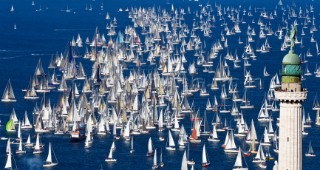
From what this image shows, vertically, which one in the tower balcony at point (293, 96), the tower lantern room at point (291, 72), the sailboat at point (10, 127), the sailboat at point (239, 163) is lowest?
the sailboat at point (239, 163)

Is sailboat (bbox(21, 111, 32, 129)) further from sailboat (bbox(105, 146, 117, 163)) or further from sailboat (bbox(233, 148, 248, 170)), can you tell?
sailboat (bbox(233, 148, 248, 170))

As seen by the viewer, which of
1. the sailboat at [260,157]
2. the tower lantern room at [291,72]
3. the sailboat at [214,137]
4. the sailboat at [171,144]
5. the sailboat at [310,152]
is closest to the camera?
the tower lantern room at [291,72]

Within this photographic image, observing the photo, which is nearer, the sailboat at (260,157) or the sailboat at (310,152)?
the sailboat at (260,157)

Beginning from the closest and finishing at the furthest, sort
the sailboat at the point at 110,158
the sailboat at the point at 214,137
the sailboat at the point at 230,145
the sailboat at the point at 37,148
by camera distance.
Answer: the sailboat at the point at 110,158 < the sailboat at the point at 230,145 < the sailboat at the point at 37,148 < the sailboat at the point at 214,137

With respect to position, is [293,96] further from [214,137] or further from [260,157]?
[214,137]

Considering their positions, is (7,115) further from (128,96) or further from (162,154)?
(162,154)

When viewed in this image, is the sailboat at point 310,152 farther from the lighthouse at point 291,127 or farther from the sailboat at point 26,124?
the lighthouse at point 291,127

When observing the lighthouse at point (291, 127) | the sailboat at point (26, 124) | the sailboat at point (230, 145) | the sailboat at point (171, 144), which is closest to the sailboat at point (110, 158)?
the sailboat at point (171, 144)

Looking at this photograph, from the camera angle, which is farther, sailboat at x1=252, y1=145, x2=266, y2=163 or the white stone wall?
sailboat at x1=252, y1=145, x2=266, y2=163

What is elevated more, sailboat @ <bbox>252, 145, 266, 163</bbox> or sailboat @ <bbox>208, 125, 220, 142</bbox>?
sailboat @ <bbox>208, 125, 220, 142</bbox>

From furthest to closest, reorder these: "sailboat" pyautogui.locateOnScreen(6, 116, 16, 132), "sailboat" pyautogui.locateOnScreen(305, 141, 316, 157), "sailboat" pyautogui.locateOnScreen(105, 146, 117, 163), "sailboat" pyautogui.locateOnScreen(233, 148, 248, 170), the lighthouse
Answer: "sailboat" pyautogui.locateOnScreen(6, 116, 16, 132)
"sailboat" pyautogui.locateOnScreen(305, 141, 316, 157)
"sailboat" pyautogui.locateOnScreen(105, 146, 117, 163)
"sailboat" pyautogui.locateOnScreen(233, 148, 248, 170)
the lighthouse

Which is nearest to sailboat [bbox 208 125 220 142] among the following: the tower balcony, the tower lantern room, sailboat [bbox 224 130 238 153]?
sailboat [bbox 224 130 238 153]

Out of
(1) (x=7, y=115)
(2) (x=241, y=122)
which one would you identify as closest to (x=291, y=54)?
(2) (x=241, y=122)
